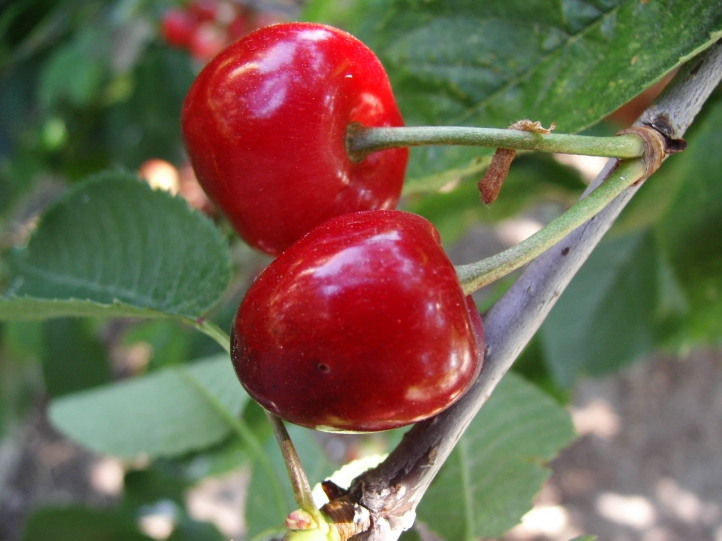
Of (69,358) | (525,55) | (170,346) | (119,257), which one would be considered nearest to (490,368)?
(525,55)

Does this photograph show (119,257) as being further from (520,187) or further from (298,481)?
(520,187)

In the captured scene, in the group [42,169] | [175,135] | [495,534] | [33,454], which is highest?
[495,534]

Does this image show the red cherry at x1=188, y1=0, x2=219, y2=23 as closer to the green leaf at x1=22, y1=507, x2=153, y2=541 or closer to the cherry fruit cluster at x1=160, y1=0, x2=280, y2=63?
the cherry fruit cluster at x1=160, y1=0, x2=280, y2=63

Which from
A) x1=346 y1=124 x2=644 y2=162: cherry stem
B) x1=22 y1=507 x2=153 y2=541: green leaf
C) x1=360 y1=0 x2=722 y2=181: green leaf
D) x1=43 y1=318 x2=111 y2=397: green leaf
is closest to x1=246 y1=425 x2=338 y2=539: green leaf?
x1=22 y1=507 x2=153 y2=541: green leaf

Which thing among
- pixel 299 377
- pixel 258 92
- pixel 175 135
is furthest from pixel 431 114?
pixel 175 135

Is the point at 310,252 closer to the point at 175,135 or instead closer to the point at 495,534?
the point at 495,534

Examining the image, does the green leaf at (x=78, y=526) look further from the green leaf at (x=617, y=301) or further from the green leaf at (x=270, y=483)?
the green leaf at (x=617, y=301)

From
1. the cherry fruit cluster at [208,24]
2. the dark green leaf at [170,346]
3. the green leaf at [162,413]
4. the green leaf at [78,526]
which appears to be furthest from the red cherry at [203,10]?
the green leaf at [78,526]
